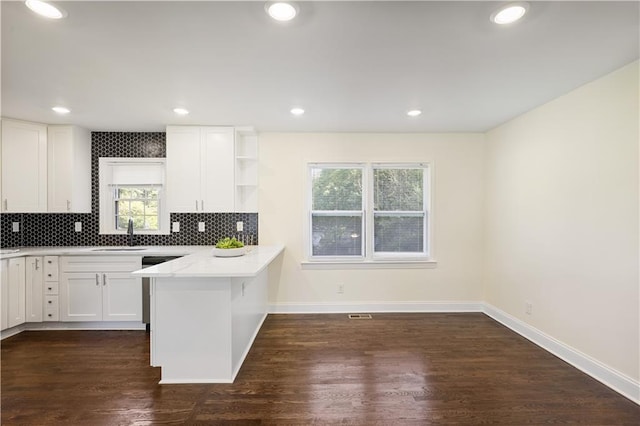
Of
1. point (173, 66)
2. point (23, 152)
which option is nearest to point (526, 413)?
point (173, 66)

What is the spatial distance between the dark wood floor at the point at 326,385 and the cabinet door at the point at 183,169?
1.62 meters

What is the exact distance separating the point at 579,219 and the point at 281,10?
9.45ft

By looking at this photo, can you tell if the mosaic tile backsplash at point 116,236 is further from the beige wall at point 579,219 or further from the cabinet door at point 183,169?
the beige wall at point 579,219

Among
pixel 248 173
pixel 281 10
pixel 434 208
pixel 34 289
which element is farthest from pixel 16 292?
pixel 434 208

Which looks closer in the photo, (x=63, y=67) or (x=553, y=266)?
(x=63, y=67)

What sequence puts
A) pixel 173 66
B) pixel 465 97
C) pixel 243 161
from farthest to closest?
pixel 243 161, pixel 465 97, pixel 173 66

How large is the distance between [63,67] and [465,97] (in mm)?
3299

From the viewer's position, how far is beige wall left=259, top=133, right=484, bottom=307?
4.08 metres

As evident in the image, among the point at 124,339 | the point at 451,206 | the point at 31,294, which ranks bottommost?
the point at 124,339

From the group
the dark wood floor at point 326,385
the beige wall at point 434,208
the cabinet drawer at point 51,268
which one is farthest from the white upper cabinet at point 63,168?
the beige wall at point 434,208

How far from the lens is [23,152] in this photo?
3.58 meters

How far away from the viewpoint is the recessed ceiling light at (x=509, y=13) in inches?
60.9

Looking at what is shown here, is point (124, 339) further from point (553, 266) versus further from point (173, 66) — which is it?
point (553, 266)

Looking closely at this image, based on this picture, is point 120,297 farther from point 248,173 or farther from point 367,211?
point 367,211
